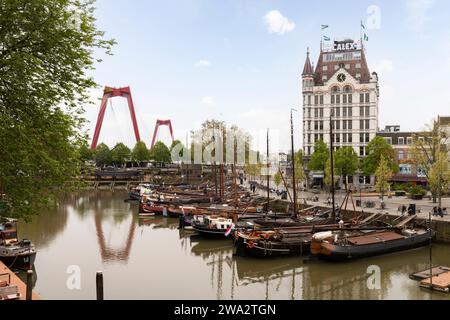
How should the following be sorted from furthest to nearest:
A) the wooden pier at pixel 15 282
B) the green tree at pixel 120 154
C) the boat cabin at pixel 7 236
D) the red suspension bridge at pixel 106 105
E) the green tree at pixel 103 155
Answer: the green tree at pixel 120 154 < the green tree at pixel 103 155 < the red suspension bridge at pixel 106 105 < the boat cabin at pixel 7 236 < the wooden pier at pixel 15 282

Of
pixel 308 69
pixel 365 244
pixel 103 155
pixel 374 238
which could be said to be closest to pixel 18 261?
pixel 365 244

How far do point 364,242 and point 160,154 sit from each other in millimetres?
94494

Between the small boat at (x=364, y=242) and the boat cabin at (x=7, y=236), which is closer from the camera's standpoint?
the boat cabin at (x=7, y=236)

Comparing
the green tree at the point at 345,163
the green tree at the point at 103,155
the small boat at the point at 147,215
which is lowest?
the small boat at the point at 147,215

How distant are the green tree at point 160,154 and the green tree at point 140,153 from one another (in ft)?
10.2

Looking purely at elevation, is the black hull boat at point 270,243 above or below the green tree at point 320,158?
below

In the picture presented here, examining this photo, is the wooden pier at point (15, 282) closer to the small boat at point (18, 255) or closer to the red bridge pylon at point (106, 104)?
the small boat at point (18, 255)

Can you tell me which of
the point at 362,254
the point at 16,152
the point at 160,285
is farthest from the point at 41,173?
the point at 362,254

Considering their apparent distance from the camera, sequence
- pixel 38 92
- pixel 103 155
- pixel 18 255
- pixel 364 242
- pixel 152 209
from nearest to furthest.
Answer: pixel 38 92, pixel 18 255, pixel 364 242, pixel 152 209, pixel 103 155

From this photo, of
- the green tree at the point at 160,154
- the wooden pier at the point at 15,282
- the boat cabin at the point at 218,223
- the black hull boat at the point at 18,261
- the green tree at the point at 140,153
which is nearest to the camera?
the wooden pier at the point at 15,282

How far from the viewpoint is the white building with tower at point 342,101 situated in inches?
2916

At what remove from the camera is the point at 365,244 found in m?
28.6

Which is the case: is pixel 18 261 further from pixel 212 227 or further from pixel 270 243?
pixel 212 227

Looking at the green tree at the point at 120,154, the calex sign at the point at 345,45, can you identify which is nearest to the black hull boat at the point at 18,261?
the calex sign at the point at 345,45
